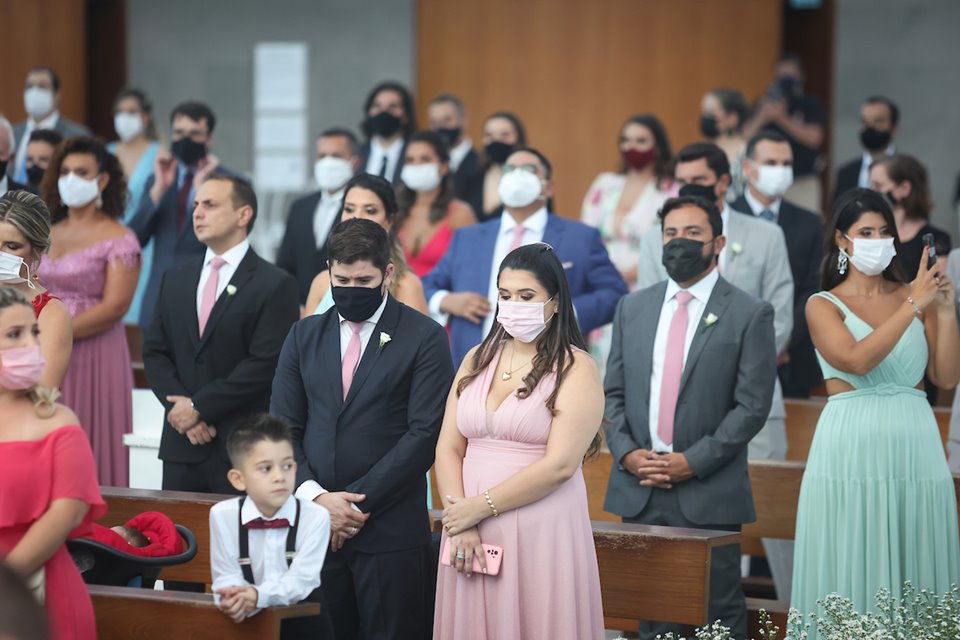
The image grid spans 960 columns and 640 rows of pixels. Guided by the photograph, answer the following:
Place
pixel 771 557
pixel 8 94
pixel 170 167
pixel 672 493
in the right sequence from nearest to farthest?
pixel 672 493 → pixel 771 557 → pixel 170 167 → pixel 8 94

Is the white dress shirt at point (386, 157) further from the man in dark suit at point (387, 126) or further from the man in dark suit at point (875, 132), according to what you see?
the man in dark suit at point (875, 132)

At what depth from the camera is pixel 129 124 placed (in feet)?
28.1

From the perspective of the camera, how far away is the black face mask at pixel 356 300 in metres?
4.34

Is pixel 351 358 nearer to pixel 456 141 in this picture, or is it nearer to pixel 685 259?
pixel 685 259

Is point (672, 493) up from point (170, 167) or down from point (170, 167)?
down

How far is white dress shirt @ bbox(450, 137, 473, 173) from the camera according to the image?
333 inches

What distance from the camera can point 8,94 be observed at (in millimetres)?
10180

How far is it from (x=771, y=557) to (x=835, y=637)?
253cm

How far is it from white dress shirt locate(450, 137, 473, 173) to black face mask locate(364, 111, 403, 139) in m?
0.51

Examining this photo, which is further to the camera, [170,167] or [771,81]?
[771,81]

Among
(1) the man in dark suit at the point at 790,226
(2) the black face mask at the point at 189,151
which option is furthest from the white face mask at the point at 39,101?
(1) the man in dark suit at the point at 790,226

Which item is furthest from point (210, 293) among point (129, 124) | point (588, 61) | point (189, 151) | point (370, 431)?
point (588, 61)

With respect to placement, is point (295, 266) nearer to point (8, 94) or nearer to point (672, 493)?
point (672, 493)

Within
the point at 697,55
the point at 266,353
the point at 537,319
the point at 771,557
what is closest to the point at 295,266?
the point at 266,353
